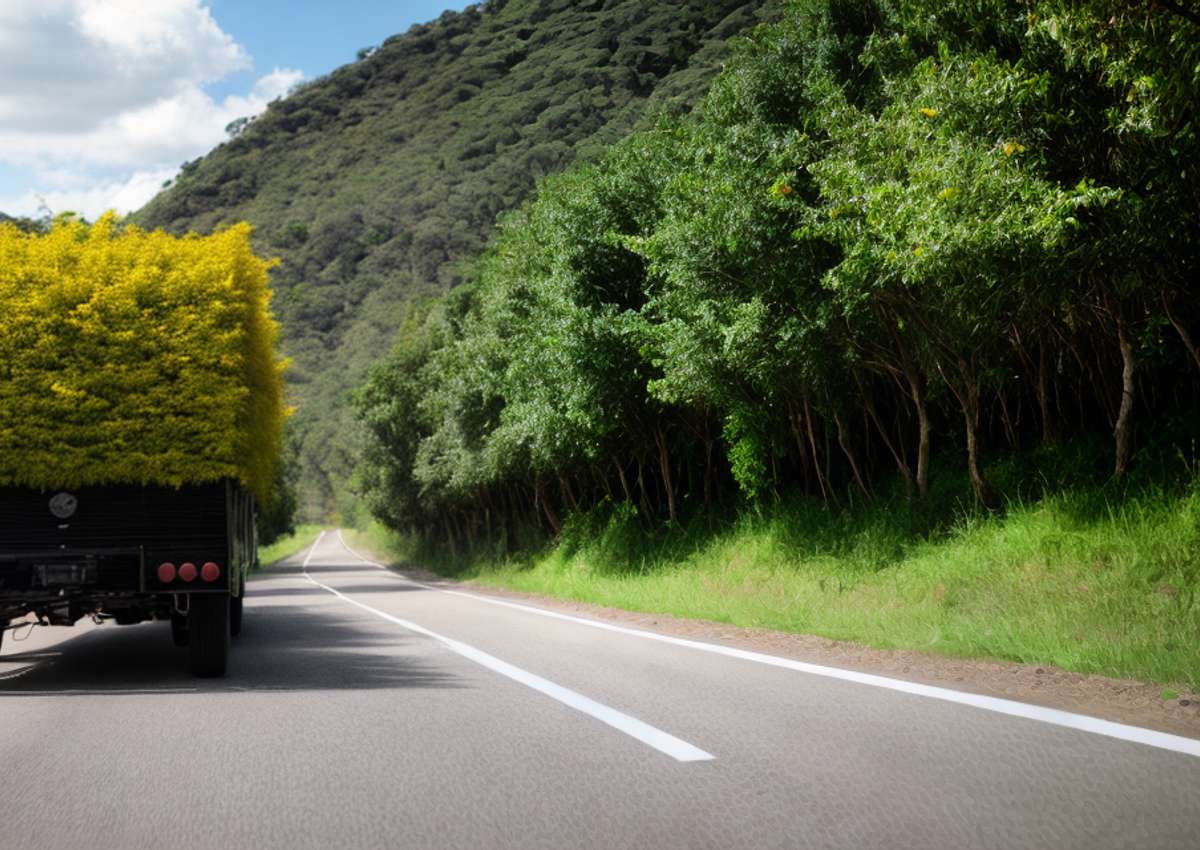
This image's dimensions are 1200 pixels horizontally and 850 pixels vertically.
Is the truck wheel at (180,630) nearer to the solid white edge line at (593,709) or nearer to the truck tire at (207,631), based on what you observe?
the truck tire at (207,631)

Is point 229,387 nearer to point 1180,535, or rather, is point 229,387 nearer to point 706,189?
point 706,189

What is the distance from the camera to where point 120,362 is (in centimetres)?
937

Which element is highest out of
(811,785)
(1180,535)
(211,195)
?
(211,195)

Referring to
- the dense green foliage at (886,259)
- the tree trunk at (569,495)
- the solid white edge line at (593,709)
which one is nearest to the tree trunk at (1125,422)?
the dense green foliage at (886,259)

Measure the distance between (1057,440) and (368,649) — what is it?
29.9 ft

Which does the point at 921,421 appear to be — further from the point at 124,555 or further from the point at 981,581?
the point at 124,555

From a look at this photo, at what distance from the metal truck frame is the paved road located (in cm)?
65

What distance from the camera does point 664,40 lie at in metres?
80.8

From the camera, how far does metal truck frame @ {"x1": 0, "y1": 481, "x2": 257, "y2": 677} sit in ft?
28.7

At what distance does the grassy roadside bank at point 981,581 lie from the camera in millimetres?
8234

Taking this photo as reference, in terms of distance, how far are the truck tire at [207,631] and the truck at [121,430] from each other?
0.01 m

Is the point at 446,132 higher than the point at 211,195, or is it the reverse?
the point at 446,132

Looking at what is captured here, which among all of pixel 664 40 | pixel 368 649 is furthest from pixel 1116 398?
pixel 664 40

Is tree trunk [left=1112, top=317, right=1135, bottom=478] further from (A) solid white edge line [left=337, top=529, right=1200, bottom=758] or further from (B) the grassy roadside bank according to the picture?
(A) solid white edge line [left=337, top=529, right=1200, bottom=758]
